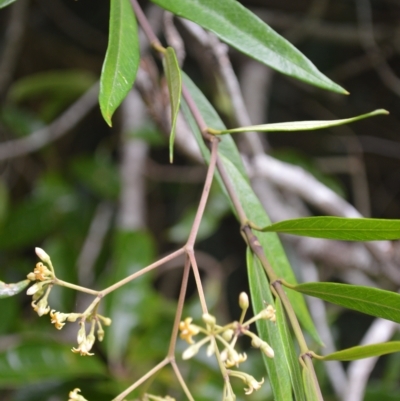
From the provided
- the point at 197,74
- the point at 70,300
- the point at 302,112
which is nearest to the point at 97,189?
the point at 70,300

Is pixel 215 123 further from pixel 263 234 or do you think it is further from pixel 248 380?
pixel 248 380

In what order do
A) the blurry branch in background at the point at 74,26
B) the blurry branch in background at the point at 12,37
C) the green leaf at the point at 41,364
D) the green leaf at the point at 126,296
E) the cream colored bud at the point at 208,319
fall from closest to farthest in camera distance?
the cream colored bud at the point at 208,319 < the green leaf at the point at 41,364 < the green leaf at the point at 126,296 < the blurry branch in background at the point at 12,37 < the blurry branch in background at the point at 74,26

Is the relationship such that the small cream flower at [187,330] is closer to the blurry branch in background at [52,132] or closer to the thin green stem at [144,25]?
the thin green stem at [144,25]

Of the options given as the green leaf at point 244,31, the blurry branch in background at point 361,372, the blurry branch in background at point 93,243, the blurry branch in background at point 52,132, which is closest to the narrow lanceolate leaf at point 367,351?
the green leaf at point 244,31

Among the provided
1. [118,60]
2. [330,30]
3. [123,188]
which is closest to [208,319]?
[118,60]

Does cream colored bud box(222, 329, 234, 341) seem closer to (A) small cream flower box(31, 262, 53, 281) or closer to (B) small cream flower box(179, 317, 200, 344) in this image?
(B) small cream flower box(179, 317, 200, 344)

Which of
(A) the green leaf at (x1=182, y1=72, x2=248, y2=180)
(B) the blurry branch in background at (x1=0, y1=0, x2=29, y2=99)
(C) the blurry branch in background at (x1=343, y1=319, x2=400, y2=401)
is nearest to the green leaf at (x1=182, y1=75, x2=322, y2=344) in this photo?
(A) the green leaf at (x1=182, y1=72, x2=248, y2=180)
